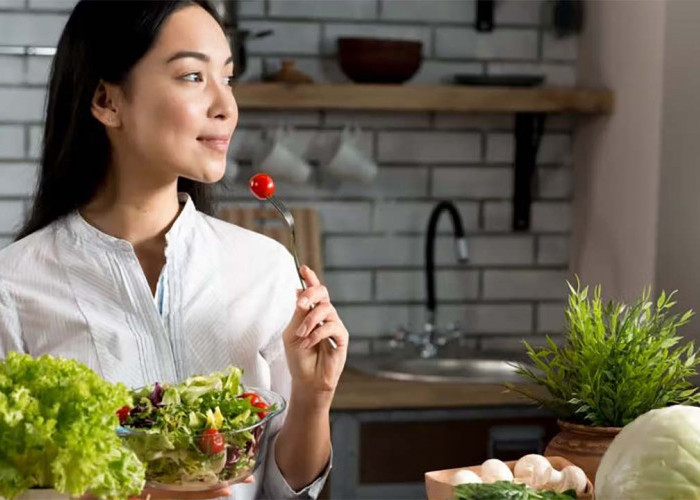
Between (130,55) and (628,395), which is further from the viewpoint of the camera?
(130,55)

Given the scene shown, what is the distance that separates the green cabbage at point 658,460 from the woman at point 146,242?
1.94 ft

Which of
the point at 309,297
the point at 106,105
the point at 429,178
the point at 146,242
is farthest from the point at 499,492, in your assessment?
the point at 429,178

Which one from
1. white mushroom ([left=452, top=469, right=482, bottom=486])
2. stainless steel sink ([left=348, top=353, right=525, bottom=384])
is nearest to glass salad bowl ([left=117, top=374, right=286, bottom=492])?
white mushroom ([left=452, top=469, right=482, bottom=486])

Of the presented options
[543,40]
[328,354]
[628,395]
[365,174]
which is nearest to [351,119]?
[365,174]

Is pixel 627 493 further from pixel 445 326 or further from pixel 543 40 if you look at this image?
pixel 543 40

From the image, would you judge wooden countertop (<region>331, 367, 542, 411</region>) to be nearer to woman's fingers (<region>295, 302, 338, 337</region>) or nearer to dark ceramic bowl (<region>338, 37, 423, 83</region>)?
dark ceramic bowl (<region>338, 37, 423, 83</region>)

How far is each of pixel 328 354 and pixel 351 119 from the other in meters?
1.82

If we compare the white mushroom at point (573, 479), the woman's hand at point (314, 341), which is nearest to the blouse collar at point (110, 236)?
the woman's hand at point (314, 341)

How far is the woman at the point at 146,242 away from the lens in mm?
1821

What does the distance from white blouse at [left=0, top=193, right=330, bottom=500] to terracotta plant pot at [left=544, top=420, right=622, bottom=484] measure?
0.51m

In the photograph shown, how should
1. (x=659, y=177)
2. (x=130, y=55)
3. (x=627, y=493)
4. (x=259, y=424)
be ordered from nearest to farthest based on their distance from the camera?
(x=627, y=493) → (x=259, y=424) → (x=130, y=55) → (x=659, y=177)

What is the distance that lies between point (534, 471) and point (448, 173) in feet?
7.23

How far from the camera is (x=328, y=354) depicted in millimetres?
1723

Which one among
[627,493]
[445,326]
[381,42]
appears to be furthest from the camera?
[445,326]
